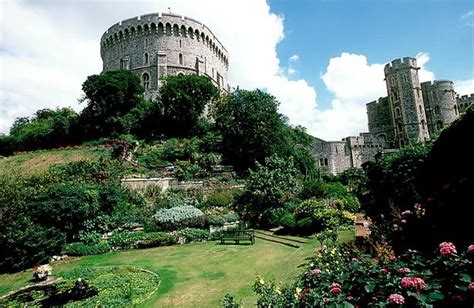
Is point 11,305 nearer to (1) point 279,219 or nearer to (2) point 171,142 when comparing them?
(1) point 279,219

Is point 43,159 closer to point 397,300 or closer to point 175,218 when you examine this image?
point 175,218

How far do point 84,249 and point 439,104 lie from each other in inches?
2335

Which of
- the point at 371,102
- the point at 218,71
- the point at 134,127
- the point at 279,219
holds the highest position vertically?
the point at 218,71

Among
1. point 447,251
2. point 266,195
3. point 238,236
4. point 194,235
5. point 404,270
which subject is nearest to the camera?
point 447,251

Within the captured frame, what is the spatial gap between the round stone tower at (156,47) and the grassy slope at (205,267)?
3542cm

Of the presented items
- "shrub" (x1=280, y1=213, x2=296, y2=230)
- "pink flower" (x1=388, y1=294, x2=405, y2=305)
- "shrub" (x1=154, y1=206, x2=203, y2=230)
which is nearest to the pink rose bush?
"pink flower" (x1=388, y1=294, x2=405, y2=305)

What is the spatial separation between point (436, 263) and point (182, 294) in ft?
22.0

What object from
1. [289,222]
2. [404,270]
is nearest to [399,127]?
[289,222]

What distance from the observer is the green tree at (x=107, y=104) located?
118 feet

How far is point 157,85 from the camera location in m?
45.2

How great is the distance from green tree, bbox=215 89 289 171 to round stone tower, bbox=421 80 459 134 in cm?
3627

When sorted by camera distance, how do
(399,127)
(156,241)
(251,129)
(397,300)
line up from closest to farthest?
(397,300) → (156,241) → (251,129) → (399,127)

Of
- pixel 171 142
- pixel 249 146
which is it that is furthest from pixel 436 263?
pixel 171 142

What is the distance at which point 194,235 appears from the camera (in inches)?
645
